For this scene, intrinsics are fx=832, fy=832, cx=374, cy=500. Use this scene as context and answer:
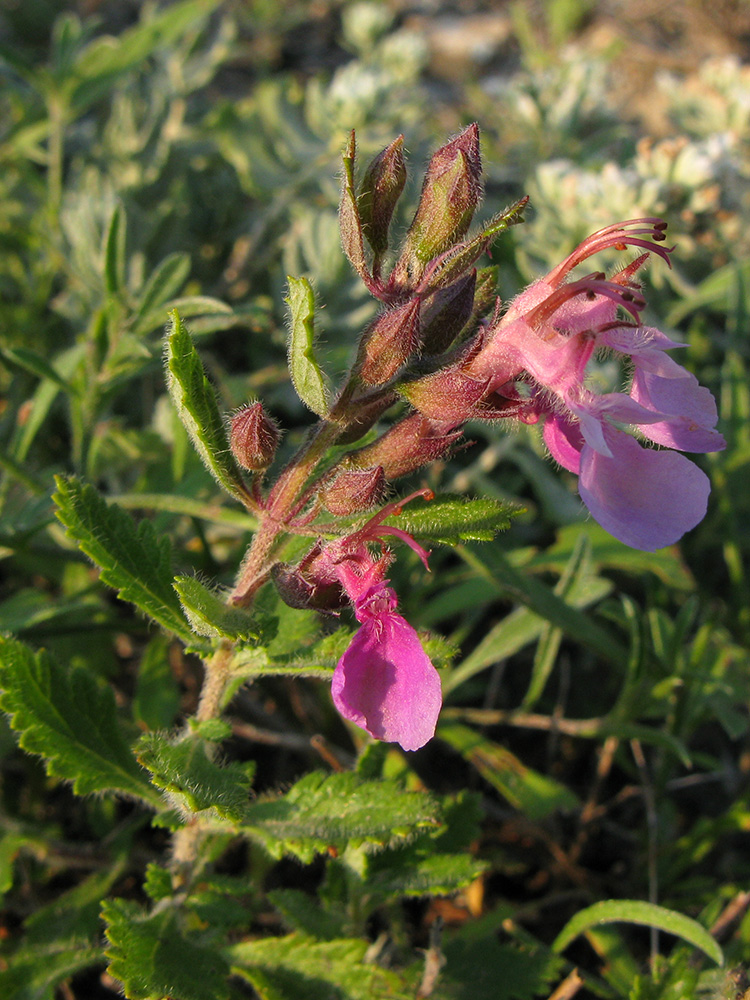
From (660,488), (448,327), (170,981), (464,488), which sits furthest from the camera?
(464,488)

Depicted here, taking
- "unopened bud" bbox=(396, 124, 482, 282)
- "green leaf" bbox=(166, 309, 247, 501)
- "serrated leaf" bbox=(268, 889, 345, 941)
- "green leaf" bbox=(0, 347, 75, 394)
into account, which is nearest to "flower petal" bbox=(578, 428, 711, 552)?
"unopened bud" bbox=(396, 124, 482, 282)

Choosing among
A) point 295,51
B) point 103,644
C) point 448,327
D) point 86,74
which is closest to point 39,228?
point 86,74

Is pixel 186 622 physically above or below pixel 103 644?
above

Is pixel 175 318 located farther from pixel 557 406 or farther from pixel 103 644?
pixel 103 644

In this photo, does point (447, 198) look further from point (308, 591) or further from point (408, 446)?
point (308, 591)

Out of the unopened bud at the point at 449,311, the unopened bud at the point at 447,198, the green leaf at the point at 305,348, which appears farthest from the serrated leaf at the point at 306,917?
the unopened bud at the point at 447,198

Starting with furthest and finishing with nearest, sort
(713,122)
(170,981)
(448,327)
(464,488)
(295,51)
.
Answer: (295,51) → (713,122) → (464,488) → (170,981) → (448,327)

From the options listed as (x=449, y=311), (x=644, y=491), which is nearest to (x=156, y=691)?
(x=449, y=311)

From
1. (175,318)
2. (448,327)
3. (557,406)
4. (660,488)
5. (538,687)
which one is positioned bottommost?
(538,687)
